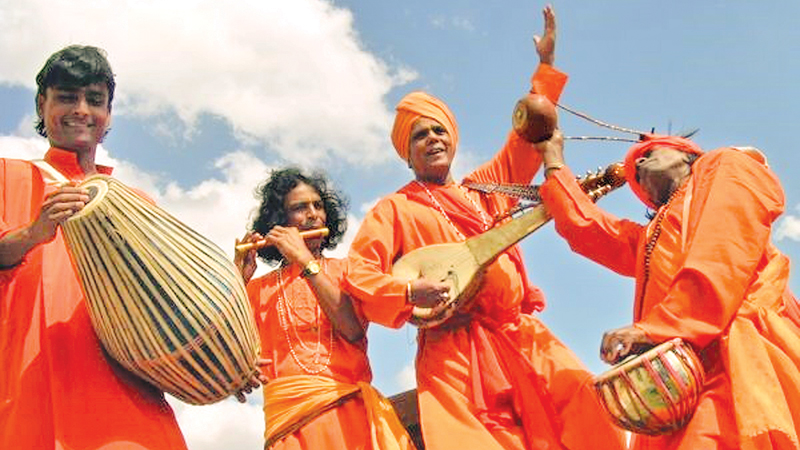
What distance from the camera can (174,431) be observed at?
11.4ft

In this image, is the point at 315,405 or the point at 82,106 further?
the point at 315,405

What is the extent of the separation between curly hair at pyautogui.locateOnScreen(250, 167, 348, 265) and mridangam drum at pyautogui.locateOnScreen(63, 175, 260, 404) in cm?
197

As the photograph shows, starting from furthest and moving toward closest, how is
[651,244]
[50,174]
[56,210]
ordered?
[651,244], [50,174], [56,210]

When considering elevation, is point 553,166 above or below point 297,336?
above

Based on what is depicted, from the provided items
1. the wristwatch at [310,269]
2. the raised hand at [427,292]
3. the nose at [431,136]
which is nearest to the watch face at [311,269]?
the wristwatch at [310,269]

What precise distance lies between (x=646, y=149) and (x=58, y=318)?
2.35 m

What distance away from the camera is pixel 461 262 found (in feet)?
14.7

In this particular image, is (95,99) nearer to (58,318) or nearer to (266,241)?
(58,318)

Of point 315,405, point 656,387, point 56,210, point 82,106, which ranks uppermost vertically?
point 82,106

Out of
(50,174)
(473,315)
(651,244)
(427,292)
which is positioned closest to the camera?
(50,174)

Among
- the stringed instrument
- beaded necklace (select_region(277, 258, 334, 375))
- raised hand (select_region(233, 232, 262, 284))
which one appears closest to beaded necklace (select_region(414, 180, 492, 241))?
the stringed instrument

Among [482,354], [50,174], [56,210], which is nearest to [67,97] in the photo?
[50,174]

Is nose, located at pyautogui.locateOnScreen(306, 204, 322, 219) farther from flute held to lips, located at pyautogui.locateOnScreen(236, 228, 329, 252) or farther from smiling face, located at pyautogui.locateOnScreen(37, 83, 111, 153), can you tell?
smiling face, located at pyautogui.locateOnScreen(37, 83, 111, 153)

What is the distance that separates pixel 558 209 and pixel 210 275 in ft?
5.04
